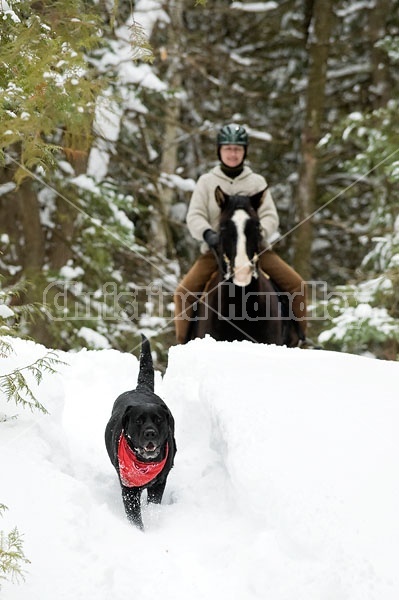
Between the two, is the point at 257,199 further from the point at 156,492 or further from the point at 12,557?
the point at 12,557

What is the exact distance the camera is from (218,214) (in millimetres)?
7953

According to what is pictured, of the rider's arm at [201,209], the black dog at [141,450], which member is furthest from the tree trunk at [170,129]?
the black dog at [141,450]

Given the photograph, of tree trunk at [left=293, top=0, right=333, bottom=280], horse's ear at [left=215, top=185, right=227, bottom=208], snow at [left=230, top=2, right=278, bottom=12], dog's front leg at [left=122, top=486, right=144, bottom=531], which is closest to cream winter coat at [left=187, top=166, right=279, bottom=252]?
horse's ear at [left=215, top=185, right=227, bottom=208]

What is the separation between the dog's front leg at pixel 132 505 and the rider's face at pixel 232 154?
4937 millimetres

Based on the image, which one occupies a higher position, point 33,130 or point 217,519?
point 33,130

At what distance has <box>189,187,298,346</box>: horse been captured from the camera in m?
6.77

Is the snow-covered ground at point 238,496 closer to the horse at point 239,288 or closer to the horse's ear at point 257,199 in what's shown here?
the horse at point 239,288

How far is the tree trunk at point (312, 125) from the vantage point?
15.9 metres

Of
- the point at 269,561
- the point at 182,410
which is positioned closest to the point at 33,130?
the point at 182,410

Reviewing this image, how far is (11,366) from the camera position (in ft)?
16.2

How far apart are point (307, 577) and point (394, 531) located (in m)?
0.48

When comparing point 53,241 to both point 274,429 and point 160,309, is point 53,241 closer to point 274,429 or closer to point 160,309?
point 160,309

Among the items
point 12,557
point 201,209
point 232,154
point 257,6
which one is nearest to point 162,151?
point 257,6

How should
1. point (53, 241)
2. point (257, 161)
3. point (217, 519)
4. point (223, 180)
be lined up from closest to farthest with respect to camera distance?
point (217, 519), point (223, 180), point (53, 241), point (257, 161)
